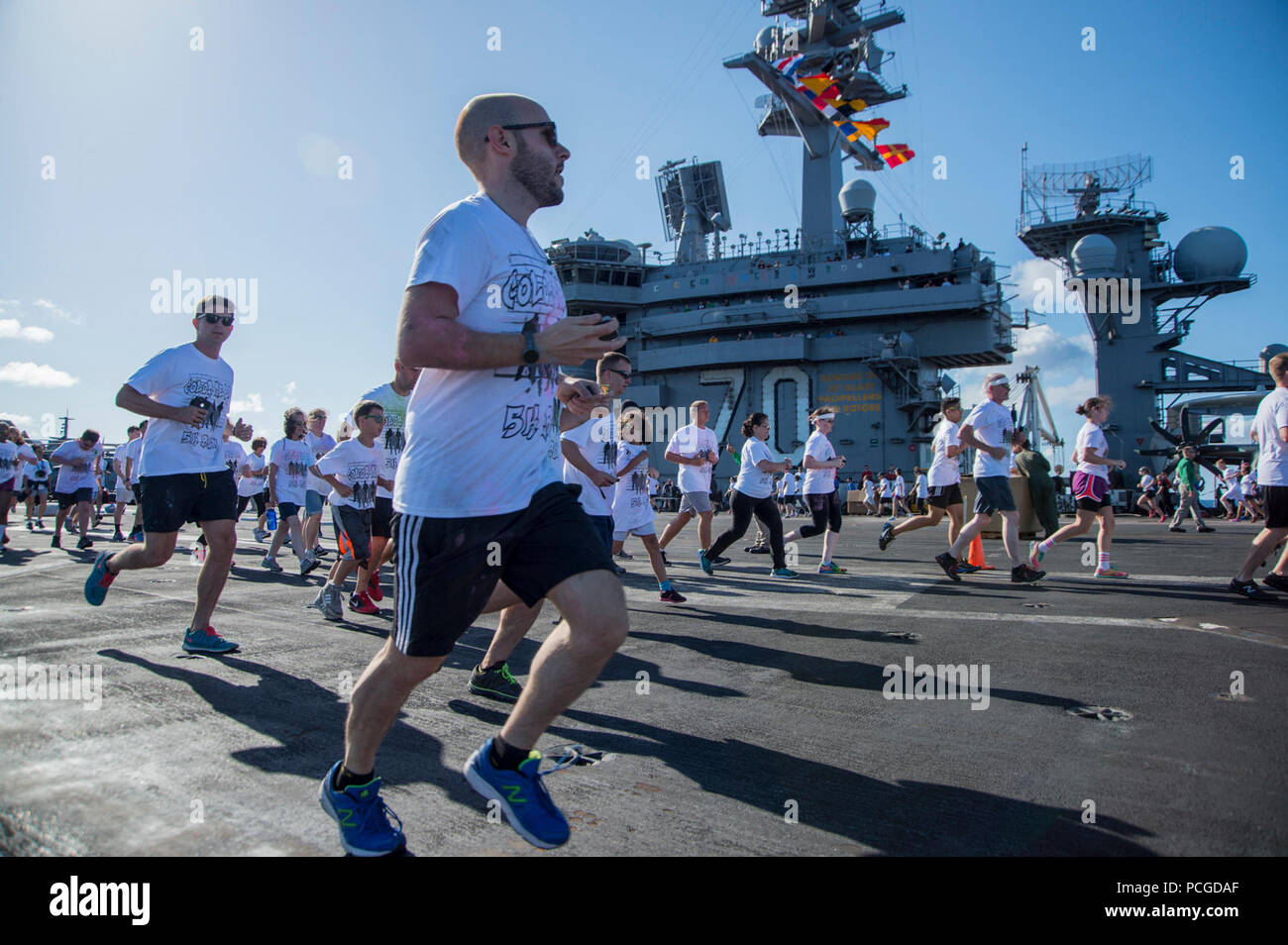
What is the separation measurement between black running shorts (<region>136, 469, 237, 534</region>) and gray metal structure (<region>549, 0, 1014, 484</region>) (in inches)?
1311

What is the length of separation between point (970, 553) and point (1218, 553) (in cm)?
477

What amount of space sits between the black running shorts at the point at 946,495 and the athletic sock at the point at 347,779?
799 centimetres

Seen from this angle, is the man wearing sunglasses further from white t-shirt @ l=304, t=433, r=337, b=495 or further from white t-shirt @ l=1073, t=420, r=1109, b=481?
white t-shirt @ l=1073, t=420, r=1109, b=481

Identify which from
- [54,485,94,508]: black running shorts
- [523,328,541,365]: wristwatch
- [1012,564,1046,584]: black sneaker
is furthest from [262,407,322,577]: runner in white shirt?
[523,328,541,365]: wristwatch

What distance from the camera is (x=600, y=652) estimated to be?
2.03m

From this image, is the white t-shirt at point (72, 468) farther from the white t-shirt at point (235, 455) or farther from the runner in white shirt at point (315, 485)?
the runner in white shirt at point (315, 485)

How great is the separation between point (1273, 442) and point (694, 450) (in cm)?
543

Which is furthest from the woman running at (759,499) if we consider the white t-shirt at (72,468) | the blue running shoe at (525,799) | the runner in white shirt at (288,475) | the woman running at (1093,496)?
the white t-shirt at (72,468)

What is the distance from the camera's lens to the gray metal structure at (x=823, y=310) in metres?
35.6

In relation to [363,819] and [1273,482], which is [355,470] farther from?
[1273,482]

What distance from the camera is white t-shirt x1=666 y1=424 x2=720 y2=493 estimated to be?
8.96 meters

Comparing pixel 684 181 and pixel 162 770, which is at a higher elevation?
pixel 684 181
